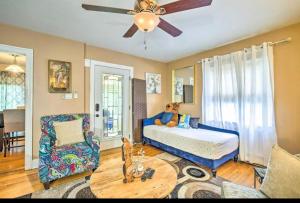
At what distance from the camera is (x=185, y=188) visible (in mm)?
1959

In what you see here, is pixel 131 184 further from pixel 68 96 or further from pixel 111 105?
pixel 111 105

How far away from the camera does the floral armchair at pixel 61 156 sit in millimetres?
1969

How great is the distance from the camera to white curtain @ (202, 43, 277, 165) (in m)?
2.58

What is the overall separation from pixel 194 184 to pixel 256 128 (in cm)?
159

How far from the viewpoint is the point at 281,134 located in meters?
Answer: 2.53

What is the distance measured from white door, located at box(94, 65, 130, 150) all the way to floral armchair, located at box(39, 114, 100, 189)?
95cm

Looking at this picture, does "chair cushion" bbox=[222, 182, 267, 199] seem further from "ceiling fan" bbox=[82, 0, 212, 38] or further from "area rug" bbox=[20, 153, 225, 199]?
"ceiling fan" bbox=[82, 0, 212, 38]

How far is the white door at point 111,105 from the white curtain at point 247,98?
6.53 ft

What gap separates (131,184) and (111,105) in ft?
8.23

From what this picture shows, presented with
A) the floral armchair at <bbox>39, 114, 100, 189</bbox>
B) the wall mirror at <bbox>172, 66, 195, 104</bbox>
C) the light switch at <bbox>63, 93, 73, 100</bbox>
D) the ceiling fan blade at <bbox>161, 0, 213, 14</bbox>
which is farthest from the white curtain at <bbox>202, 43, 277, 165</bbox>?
the light switch at <bbox>63, 93, 73, 100</bbox>

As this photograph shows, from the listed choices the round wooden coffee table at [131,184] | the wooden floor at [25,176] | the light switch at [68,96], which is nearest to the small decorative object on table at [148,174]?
the round wooden coffee table at [131,184]

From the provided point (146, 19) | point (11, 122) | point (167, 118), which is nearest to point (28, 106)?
point (11, 122)
